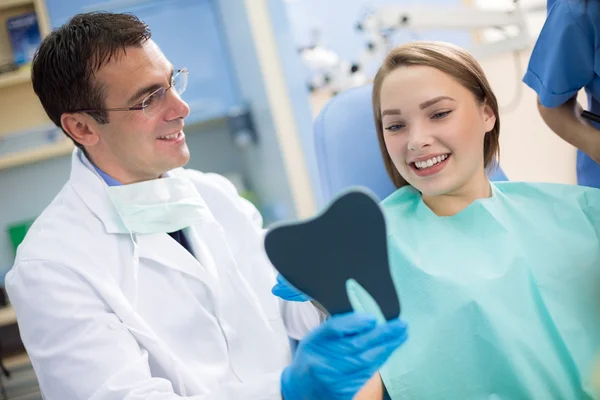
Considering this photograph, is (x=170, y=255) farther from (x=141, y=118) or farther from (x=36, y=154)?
(x=36, y=154)

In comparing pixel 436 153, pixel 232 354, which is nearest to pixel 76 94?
pixel 232 354

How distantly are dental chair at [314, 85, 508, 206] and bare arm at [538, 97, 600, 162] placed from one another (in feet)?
0.72

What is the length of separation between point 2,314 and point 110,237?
2042 mm

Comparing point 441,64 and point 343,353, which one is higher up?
point 441,64

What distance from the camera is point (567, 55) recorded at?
1309 mm

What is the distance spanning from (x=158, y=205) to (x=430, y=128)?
2.03ft

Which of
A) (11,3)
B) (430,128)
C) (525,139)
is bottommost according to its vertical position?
(525,139)

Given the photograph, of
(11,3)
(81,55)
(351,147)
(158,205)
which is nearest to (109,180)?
(158,205)

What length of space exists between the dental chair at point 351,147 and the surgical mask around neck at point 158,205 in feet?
1.15

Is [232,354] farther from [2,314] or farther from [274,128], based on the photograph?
[2,314]

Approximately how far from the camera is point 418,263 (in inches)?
48.9

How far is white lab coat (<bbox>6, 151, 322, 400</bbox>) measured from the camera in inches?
46.4

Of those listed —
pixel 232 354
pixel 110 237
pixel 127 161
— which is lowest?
pixel 232 354

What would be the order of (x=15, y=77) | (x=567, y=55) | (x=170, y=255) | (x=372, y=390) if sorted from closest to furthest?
(x=372, y=390) < (x=567, y=55) < (x=170, y=255) < (x=15, y=77)
